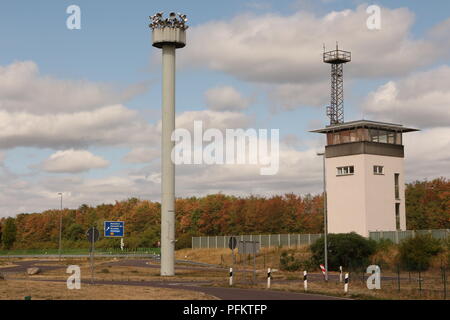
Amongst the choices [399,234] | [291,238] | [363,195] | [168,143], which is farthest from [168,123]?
[291,238]

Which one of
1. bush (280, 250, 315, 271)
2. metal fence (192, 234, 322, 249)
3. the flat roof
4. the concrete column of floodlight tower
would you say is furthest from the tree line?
the concrete column of floodlight tower

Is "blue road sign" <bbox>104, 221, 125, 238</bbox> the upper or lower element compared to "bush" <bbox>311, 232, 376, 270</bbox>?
upper

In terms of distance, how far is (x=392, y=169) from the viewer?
67.5m

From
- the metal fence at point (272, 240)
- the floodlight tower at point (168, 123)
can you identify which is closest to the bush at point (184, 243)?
the metal fence at point (272, 240)

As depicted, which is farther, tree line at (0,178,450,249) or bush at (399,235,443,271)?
tree line at (0,178,450,249)

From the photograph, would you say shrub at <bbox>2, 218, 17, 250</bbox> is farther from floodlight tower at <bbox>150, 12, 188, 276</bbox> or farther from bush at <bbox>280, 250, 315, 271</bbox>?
floodlight tower at <bbox>150, 12, 188, 276</bbox>

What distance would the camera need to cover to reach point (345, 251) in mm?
56688

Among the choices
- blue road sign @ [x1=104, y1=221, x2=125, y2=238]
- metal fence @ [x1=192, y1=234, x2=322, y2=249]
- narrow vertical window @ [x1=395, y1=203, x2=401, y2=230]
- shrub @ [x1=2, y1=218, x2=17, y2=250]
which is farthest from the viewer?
shrub @ [x1=2, y1=218, x2=17, y2=250]

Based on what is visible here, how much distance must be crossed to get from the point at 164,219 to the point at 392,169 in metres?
29.1

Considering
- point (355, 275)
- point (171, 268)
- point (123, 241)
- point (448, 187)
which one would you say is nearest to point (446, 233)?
point (355, 275)

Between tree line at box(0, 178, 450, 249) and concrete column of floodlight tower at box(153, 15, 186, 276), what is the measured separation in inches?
1751

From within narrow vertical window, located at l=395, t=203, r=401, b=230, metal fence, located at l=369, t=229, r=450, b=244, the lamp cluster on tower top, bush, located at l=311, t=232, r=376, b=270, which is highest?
the lamp cluster on tower top

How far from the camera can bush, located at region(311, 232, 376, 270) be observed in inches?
2229
